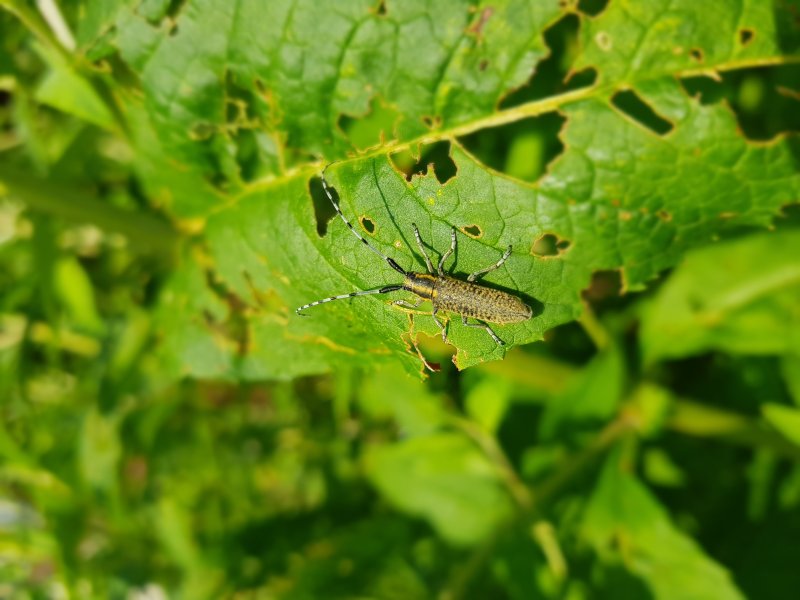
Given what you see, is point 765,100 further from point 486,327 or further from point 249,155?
point 249,155

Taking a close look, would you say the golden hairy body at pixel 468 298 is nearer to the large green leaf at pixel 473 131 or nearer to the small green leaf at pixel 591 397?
the large green leaf at pixel 473 131

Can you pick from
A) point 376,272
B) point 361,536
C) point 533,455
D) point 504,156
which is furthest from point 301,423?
point 376,272

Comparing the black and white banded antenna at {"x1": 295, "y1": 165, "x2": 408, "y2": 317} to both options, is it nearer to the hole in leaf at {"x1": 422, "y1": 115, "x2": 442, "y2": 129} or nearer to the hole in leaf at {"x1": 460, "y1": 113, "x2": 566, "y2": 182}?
the hole in leaf at {"x1": 422, "y1": 115, "x2": 442, "y2": 129}

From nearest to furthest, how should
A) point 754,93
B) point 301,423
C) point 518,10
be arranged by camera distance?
point 518,10, point 754,93, point 301,423

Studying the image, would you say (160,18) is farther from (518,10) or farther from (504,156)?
(504,156)

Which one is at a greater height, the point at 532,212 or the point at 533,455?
the point at 532,212

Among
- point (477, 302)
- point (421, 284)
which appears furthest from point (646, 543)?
point (421, 284)

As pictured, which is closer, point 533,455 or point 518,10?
point 518,10

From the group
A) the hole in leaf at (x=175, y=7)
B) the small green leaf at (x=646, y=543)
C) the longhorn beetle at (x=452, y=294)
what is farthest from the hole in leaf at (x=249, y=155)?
the small green leaf at (x=646, y=543)
